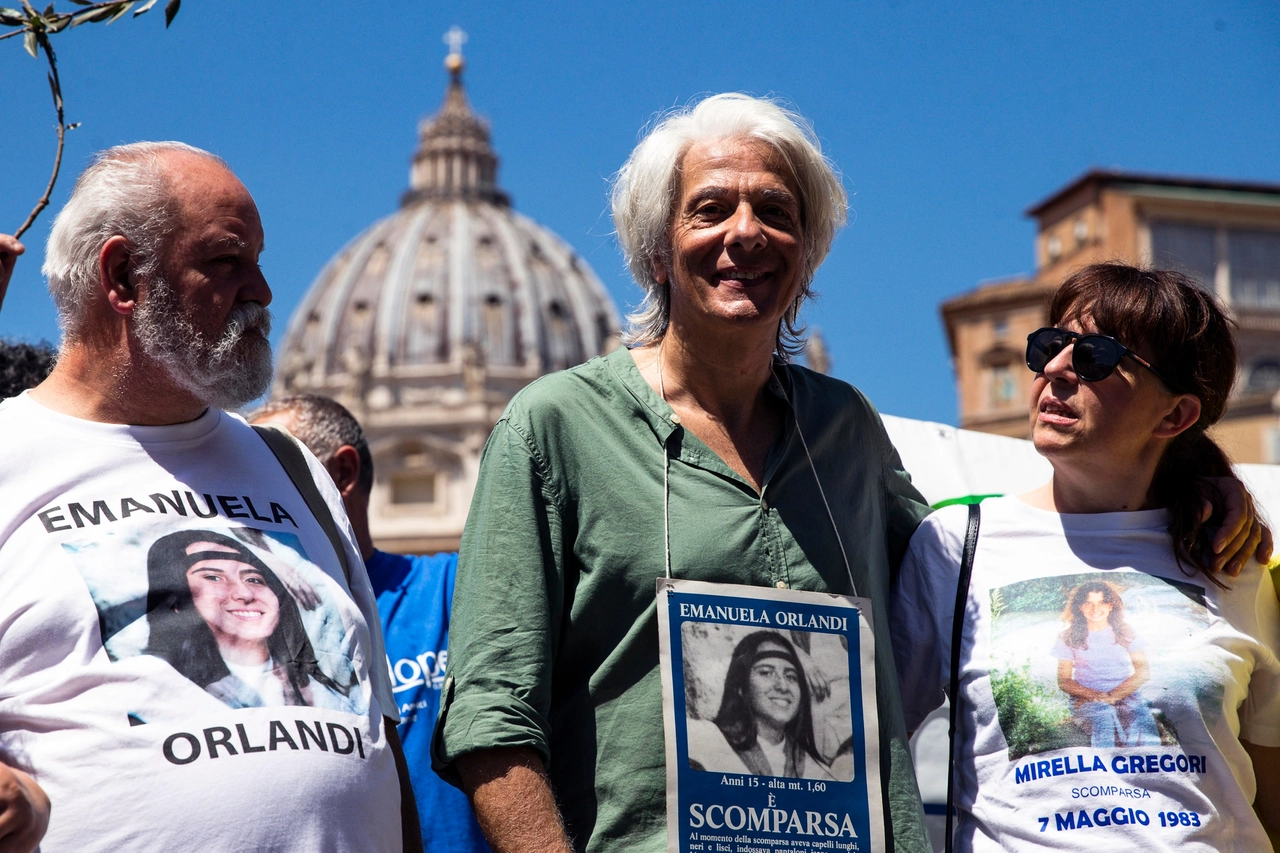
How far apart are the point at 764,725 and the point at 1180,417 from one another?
30.8 inches

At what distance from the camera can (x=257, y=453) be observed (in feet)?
6.76

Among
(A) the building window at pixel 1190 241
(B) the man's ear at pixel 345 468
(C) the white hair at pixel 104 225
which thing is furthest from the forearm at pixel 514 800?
(A) the building window at pixel 1190 241

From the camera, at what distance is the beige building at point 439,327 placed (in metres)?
55.1

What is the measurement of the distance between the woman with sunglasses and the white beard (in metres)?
0.96

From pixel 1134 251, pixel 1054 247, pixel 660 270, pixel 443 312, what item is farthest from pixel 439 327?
pixel 660 270

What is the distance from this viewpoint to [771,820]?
1.91 metres

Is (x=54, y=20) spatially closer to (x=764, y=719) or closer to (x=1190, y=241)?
(x=764, y=719)

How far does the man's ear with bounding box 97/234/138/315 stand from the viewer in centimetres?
195

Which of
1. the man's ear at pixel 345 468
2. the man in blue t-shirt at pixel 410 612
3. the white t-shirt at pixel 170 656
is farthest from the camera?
the man's ear at pixel 345 468

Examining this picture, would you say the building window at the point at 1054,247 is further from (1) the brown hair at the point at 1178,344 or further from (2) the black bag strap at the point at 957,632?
(2) the black bag strap at the point at 957,632

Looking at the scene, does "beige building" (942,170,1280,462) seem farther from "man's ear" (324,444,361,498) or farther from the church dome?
"man's ear" (324,444,361,498)

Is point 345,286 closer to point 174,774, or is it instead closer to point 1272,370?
point 1272,370

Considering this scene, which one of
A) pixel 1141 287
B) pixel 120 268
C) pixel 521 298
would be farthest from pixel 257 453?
pixel 521 298

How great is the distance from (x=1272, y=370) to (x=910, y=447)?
2952 centimetres
